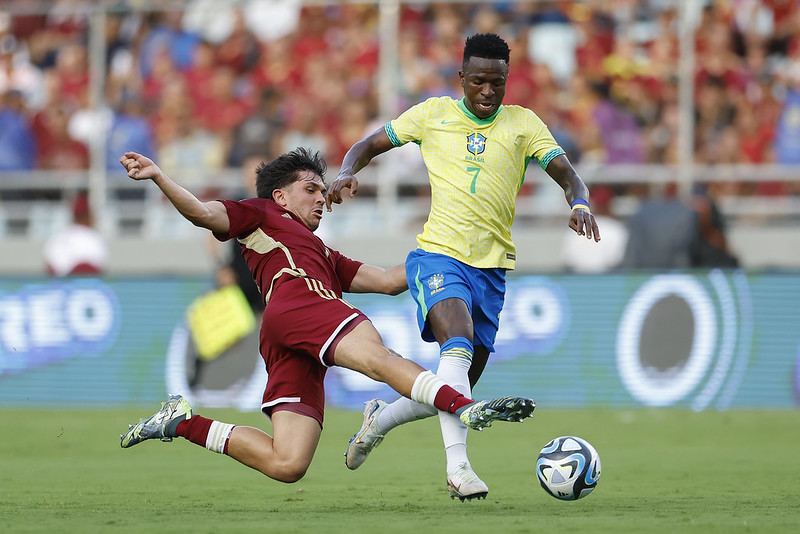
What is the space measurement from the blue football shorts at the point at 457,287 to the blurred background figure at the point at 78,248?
8.53 meters

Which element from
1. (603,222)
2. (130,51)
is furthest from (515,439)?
(130,51)

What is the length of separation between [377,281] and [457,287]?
1.87 ft

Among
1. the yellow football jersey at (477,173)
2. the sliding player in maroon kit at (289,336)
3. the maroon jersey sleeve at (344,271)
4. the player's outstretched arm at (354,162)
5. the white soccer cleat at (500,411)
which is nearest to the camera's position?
the white soccer cleat at (500,411)

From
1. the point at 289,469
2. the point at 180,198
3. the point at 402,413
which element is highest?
the point at 180,198

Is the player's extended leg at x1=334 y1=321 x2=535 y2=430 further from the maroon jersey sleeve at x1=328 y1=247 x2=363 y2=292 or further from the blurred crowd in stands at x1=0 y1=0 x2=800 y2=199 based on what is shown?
the blurred crowd in stands at x1=0 y1=0 x2=800 y2=199

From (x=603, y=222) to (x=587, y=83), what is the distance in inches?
74.5

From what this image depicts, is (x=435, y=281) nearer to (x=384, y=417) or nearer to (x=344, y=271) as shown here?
(x=344, y=271)

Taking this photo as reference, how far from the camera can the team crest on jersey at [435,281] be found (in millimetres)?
7031

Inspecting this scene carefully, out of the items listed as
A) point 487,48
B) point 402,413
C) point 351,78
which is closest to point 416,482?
point 402,413

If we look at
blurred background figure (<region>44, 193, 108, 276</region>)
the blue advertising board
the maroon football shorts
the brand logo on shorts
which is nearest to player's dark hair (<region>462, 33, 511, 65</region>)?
the brand logo on shorts

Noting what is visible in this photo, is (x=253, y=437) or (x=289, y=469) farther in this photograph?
(x=253, y=437)

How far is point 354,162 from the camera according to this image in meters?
7.12

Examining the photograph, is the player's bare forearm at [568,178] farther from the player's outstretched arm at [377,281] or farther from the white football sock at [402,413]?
the white football sock at [402,413]

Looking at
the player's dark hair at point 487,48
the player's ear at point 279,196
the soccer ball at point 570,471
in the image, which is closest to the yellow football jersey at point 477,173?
the player's dark hair at point 487,48
